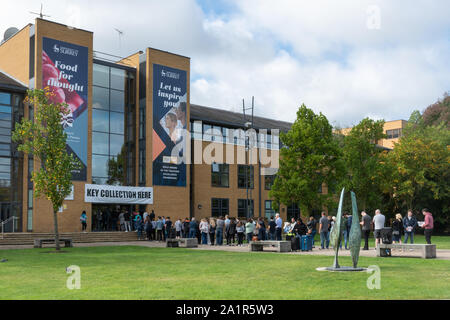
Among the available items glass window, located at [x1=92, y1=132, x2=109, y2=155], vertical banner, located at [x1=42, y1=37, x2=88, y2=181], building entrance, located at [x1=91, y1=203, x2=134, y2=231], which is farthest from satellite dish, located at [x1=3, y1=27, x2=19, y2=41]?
building entrance, located at [x1=91, y1=203, x2=134, y2=231]

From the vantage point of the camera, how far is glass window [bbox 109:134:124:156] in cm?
3728

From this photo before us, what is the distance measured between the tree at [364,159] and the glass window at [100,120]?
19374 millimetres

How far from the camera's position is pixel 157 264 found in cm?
1538

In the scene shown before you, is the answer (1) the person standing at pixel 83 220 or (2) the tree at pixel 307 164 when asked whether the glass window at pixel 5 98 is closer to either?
(1) the person standing at pixel 83 220

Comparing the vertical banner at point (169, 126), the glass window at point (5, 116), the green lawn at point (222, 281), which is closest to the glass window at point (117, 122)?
the vertical banner at point (169, 126)

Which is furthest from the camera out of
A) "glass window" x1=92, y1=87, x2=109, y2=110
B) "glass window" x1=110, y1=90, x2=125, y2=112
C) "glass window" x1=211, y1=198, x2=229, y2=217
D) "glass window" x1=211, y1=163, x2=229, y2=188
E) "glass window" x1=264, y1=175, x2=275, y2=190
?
"glass window" x1=264, y1=175, x2=275, y2=190

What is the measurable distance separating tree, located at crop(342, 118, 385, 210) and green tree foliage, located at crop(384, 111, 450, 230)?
2581 mm

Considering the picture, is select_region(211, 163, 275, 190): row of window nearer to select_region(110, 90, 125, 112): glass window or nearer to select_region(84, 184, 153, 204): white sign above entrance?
select_region(84, 184, 153, 204): white sign above entrance

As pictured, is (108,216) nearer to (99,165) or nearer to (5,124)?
(99,165)

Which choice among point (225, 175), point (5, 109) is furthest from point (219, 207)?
point (5, 109)

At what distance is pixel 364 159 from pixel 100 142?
21.6 m

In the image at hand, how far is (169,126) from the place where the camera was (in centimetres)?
3903
